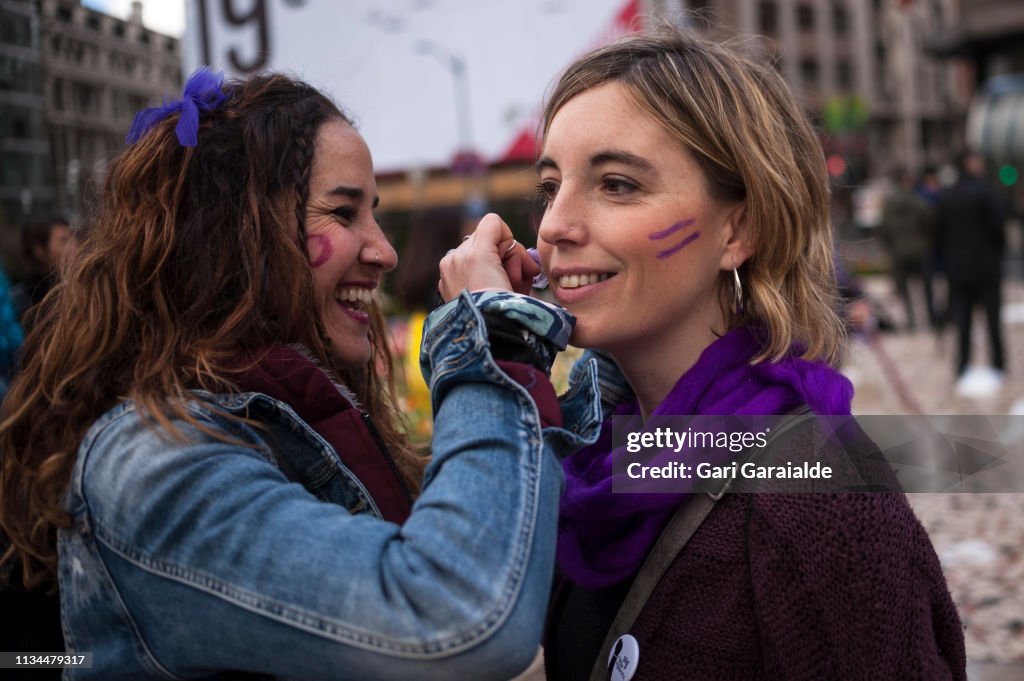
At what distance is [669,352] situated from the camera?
174cm

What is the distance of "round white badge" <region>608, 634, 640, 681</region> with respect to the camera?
150cm

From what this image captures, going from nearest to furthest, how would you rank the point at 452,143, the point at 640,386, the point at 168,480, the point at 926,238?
the point at 168,480 → the point at 640,386 → the point at 452,143 → the point at 926,238

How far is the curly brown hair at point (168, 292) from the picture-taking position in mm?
1392

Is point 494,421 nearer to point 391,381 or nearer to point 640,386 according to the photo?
point 640,386

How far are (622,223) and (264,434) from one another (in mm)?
672

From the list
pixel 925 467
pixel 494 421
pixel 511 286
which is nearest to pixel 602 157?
pixel 511 286

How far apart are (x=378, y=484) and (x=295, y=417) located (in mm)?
188

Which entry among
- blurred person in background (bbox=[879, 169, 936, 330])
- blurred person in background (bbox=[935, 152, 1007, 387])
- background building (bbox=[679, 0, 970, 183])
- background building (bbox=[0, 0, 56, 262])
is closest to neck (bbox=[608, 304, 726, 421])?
background building (bbox=[0, 0, 56, 262])

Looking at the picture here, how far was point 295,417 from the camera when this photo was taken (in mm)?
1424

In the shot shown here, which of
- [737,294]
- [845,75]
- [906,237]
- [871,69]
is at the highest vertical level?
[871,69]

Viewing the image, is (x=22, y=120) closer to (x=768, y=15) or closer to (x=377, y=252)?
(x=377, y=252)

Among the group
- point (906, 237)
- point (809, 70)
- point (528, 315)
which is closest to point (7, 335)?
point (528, 315)

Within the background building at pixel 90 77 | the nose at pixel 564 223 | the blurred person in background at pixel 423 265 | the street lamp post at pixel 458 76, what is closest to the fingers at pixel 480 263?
the nose at pixel 564 223

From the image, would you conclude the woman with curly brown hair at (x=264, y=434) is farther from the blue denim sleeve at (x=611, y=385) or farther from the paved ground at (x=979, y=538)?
the paved ground at (x=979, y=538)
